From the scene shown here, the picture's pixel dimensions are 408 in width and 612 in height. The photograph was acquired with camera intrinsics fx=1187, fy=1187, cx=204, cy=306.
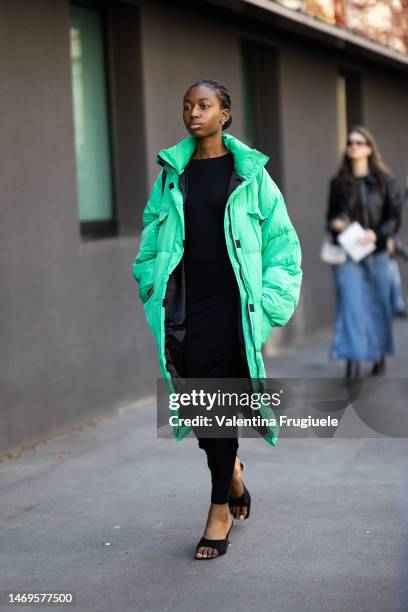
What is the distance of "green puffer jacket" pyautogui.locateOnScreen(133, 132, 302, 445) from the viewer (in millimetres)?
4809

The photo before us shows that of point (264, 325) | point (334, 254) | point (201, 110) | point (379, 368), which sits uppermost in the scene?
point (201, 110)

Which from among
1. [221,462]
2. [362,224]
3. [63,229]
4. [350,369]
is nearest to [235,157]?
[221,462]

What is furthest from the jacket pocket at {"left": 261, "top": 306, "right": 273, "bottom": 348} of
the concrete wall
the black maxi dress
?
the concrete wall

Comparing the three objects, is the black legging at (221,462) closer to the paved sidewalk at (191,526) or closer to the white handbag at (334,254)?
the paved sidewalk at (191,526)

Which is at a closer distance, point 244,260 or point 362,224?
point 244,260

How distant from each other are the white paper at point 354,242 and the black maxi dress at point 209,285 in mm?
4207

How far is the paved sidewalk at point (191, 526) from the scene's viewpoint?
454 centimetres

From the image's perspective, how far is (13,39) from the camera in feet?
23.1

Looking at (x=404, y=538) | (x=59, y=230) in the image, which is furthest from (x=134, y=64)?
(x=404, y=538)

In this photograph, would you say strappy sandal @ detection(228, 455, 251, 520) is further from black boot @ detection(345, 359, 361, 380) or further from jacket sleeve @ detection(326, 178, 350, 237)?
jacket sleeve @ detection(326, 178, 350, 237)

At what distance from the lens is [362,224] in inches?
362

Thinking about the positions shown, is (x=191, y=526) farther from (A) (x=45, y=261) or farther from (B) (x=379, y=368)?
(B) (x=379, y=368)

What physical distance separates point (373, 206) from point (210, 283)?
4.55 meters

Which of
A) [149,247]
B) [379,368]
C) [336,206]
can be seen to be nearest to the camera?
[149,247]
